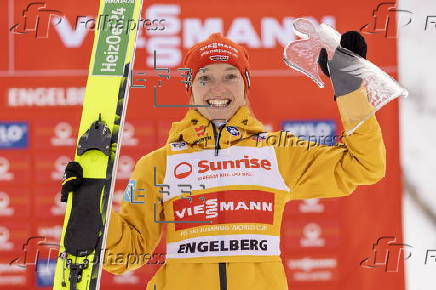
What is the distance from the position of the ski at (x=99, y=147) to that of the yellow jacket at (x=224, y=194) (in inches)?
2.7

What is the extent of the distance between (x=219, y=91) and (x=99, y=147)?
14.1 inches

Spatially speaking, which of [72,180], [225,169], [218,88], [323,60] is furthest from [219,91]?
[72,180]

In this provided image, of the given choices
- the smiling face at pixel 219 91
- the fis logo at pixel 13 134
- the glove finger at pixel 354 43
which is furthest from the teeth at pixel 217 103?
the fis logo at pixel 13 134

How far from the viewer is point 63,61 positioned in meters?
2.72

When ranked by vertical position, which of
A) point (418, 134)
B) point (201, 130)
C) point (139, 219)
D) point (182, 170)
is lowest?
point (139, 219)

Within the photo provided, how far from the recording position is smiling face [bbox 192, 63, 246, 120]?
5.84 ft

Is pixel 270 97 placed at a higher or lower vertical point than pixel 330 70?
higher

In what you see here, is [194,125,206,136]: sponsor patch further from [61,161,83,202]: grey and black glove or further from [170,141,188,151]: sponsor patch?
[61,161,83,202]: grey and black glove

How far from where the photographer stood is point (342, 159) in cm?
168

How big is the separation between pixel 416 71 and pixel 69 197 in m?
1.70

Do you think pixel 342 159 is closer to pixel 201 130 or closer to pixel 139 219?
pixel 201 130

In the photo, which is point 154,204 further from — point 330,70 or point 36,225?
point 36,225

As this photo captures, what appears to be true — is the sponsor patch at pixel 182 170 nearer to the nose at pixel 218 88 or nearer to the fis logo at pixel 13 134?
the nose at pixel 218 88

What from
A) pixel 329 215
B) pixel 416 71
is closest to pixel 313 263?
pixel 329 215
